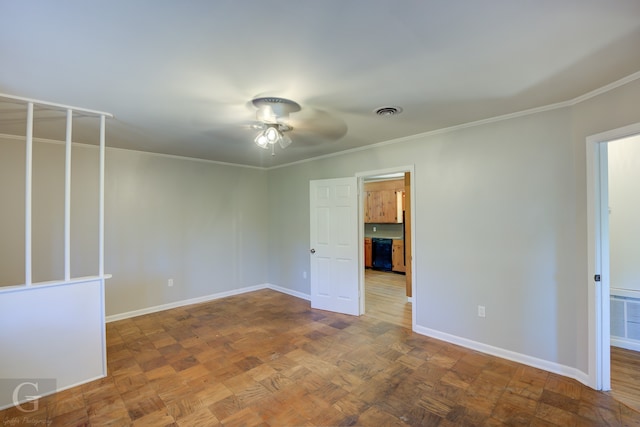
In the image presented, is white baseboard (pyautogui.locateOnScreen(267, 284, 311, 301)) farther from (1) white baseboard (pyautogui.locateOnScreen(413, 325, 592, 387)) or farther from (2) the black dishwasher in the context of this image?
(2) the black dishwasher

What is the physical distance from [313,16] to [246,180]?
14.7 ft

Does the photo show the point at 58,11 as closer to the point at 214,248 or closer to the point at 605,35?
the point at 605,35

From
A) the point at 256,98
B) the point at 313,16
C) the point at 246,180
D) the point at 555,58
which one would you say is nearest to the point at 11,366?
the point at 256,98

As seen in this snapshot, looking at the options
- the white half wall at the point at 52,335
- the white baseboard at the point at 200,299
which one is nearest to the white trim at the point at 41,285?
the white half wall at the point at 52,335

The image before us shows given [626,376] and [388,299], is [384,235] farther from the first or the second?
[626,376]

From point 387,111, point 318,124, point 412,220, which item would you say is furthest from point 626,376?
point 318,124

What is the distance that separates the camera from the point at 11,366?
2.35 m

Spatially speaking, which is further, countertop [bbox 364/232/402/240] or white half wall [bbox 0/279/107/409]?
countertop [bbox 364/232/402/240]

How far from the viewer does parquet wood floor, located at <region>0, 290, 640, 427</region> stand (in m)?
2.13

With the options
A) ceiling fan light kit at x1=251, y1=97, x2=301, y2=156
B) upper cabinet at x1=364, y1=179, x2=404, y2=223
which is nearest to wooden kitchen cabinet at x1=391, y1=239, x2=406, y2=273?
upper cabinet at x1=364, y1=179, x2=404, y2=223

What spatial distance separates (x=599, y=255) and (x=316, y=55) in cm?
273

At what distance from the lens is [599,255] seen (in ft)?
7.77

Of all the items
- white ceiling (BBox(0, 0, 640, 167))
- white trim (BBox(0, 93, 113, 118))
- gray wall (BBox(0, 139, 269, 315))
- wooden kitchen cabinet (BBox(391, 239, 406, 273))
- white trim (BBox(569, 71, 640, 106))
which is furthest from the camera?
wooden kitchen cabinet (BBox(391, 239, 406, 273))

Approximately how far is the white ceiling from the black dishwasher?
5.01 m
